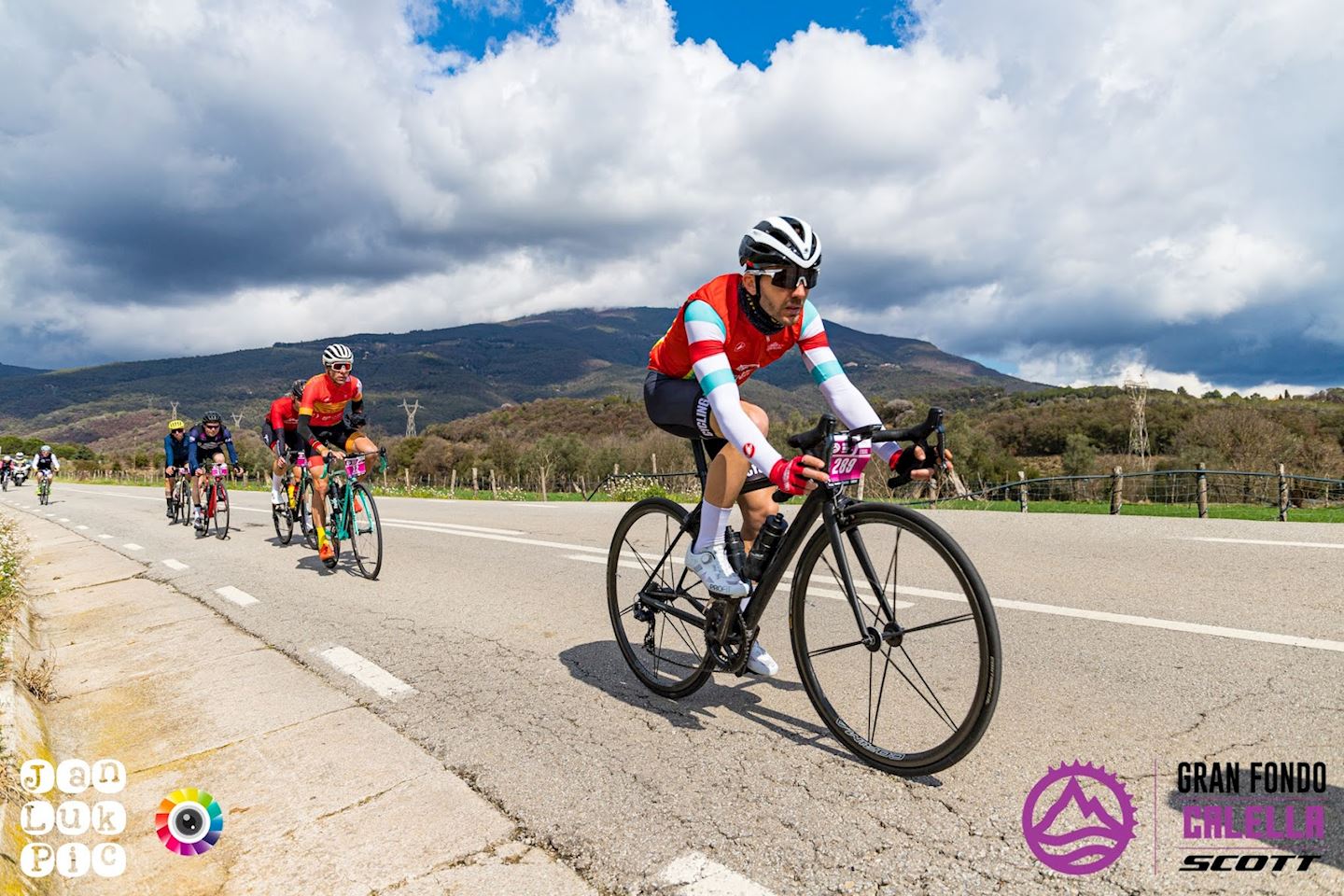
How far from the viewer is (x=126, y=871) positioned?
241 centimetres

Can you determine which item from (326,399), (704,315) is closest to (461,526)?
(326,399)

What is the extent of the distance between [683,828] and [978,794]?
99 cm

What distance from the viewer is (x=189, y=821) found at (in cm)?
269

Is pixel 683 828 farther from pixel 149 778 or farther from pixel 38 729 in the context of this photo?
pixel 38 729

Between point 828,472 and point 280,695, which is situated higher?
point 828,472

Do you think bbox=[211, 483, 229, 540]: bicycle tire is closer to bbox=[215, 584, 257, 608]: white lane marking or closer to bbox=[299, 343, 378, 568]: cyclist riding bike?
bbox=[299, 343, 378, 568]: cyclist riding bike

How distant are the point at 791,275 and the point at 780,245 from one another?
0.42ft

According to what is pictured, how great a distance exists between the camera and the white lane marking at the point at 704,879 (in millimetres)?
2039

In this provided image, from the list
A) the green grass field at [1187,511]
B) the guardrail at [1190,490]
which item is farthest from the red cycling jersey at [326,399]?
the green grass field at [1187,511]

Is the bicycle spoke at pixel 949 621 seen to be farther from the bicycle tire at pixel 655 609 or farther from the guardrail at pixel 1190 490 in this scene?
the guardrail at pixel 1190 490

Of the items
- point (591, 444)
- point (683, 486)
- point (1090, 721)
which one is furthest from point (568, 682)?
point (591, 444)

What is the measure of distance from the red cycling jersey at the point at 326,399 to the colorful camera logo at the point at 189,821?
5599 millimetres

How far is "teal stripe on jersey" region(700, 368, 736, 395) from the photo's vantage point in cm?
298

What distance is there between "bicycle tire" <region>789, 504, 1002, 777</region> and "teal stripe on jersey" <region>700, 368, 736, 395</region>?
70 centimetres
